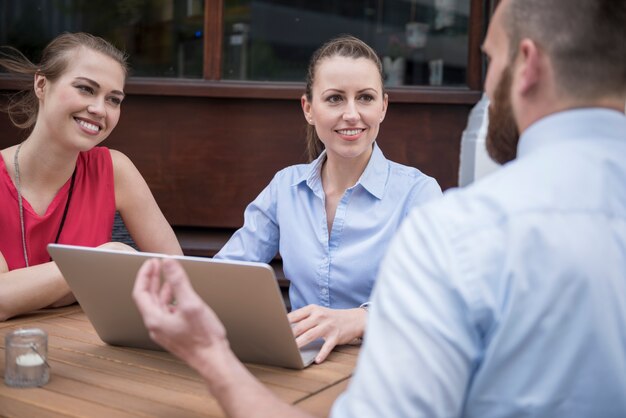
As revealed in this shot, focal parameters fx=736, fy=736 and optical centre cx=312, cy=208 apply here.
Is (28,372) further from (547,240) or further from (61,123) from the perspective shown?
(61,123)

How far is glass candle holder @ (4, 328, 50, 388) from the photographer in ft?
3.93

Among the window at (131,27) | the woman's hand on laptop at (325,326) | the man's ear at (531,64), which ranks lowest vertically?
the woman's hand on laptop at (325,326)

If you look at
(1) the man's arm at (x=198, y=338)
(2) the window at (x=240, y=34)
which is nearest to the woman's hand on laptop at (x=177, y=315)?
(1) the man's arm at (x=198, y=338)

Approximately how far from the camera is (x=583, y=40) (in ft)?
2.72

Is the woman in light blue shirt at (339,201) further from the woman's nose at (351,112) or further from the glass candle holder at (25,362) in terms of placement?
the glass candle holder at (25,362)

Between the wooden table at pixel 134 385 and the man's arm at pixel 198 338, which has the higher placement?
the man's arm at pixel 198 338

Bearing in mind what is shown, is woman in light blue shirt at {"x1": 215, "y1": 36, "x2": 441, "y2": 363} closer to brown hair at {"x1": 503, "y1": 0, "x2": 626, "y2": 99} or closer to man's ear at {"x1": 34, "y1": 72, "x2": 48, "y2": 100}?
man's ear at {"x1": 34, "y1": 72, "x2": 48, "y2": 100}

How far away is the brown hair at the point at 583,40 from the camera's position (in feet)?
2.71

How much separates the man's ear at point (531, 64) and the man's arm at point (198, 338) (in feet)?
1.50

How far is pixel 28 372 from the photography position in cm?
120

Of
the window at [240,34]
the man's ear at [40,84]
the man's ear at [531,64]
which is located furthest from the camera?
the window at [240,34]

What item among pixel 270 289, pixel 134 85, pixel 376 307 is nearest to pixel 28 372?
pixel 270 289

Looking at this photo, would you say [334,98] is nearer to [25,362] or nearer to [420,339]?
[25,362]

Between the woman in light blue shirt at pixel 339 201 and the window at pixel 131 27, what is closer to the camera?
the woman in light blue shirt at pixel 339 201
